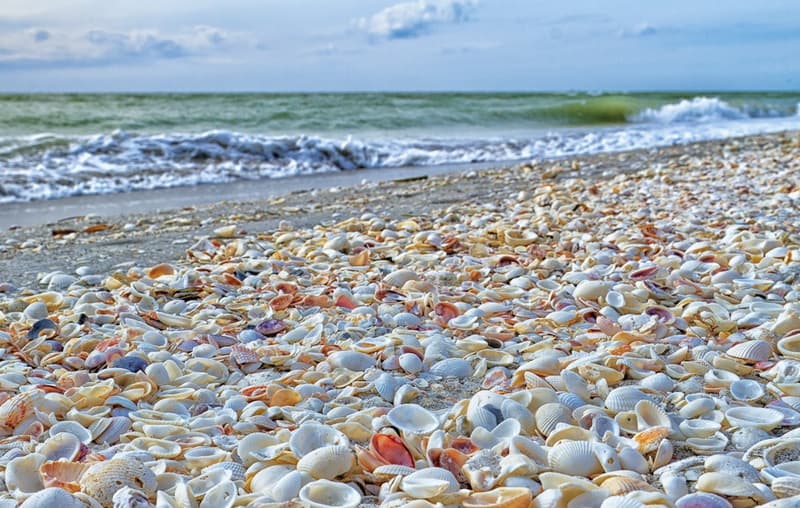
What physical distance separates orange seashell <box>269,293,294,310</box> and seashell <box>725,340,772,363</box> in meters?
1.59

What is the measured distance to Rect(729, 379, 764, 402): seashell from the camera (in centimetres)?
201

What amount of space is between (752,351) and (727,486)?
0.84m

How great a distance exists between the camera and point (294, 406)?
204cm

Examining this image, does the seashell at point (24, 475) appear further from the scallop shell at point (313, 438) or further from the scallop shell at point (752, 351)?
the scallop shell at point (752, 351)

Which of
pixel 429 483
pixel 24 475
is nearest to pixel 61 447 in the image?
pixel 24 475

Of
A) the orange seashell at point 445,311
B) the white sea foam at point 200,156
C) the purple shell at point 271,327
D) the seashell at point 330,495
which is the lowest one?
the seashell at point 330,495

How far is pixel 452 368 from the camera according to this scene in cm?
226

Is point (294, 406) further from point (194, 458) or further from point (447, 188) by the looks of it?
point (447, 188)

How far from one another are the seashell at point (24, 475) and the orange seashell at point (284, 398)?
1.91 feet

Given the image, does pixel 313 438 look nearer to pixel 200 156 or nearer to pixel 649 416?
pixel 649 416

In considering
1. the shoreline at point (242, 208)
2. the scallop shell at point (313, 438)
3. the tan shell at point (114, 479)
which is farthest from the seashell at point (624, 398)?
the shoreline at point (242, 208)

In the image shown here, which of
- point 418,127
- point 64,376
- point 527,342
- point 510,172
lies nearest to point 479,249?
point 527,342

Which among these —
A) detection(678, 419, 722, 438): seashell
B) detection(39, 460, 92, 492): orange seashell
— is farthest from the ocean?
detection(678, 419, 722, 438): seashell

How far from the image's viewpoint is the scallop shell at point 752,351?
222cm
